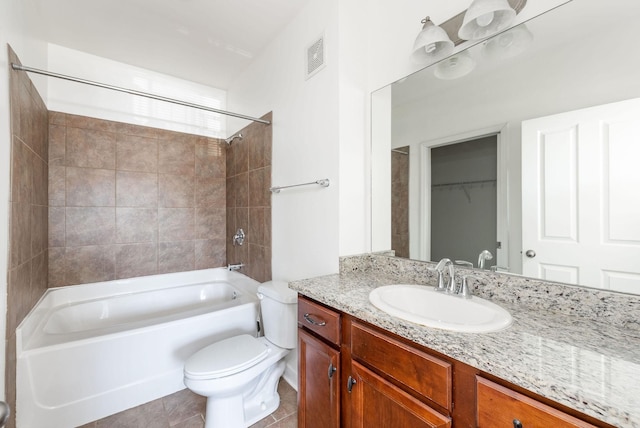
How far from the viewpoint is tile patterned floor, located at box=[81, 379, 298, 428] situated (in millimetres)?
1558

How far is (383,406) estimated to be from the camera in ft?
2.97

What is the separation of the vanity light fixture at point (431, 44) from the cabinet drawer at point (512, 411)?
1329mm

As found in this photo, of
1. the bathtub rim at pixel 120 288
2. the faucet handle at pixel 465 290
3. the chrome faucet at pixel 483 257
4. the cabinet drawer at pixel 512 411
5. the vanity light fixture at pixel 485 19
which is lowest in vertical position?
the bathtub rim at pixel 120 288

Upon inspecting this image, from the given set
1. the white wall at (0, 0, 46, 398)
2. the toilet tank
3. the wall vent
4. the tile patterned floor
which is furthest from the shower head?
the tile patterned floor

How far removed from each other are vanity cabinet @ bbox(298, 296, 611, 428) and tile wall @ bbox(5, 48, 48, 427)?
4.77 feet

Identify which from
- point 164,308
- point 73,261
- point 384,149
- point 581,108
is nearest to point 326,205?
point 384,149

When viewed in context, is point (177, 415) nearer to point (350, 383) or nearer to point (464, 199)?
point (350, 383)

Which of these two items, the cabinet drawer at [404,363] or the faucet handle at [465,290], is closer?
the cabinet drawer at [404,363]

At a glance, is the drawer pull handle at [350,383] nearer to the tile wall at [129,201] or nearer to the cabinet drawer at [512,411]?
the cabinet drawer at [512,411]

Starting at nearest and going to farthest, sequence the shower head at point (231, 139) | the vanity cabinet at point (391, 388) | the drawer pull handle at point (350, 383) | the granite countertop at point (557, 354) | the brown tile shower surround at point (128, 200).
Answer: the granite countertop at point (557, 354) < the vanity cabinet at point (391, 388) < the drawer pull handle at point (350, 383) < the brown tile shower surround at point (128, 200) < the shower head at point (231, 139)

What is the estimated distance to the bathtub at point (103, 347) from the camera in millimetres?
1467

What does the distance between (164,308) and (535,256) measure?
9.28ft

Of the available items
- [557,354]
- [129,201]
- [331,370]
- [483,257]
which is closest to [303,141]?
[483,257]

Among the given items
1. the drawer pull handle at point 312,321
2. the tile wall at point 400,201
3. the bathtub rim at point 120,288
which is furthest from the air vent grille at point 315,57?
the bathtub rim at point 120,288
